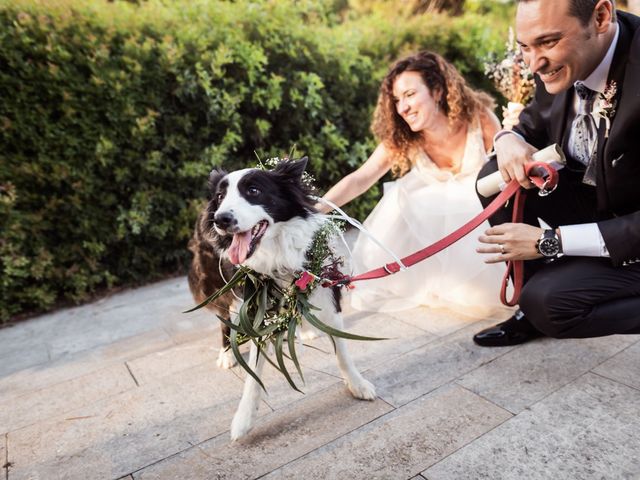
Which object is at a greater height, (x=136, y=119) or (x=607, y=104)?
(x=136, y=119)

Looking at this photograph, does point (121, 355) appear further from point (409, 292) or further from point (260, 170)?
point (409, 292)

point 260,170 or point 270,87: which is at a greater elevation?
point 270,87

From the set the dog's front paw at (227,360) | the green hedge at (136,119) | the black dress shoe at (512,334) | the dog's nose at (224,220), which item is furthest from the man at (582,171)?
the green hedge at (136,119)

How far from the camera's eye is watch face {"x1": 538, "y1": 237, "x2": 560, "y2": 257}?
5.76 ft

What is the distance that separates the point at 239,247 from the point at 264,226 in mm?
142

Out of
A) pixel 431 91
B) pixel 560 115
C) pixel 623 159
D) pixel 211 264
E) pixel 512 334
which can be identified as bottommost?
pixel 512 334

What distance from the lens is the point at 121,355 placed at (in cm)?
274

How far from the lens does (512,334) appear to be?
234cm

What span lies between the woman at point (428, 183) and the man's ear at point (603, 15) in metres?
1.28

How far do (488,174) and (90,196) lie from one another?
314 centimetres

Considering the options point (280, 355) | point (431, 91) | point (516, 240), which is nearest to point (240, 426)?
point (280, 355)

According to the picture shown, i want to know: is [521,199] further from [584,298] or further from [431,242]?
[431,242]

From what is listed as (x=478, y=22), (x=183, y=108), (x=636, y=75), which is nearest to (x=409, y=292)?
(x=636, y=75)

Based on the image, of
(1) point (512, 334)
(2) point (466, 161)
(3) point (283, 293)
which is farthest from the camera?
(2) point (466, 161)
